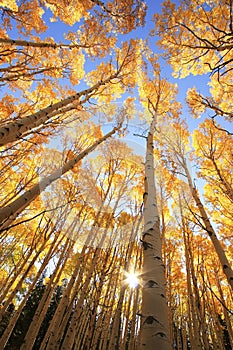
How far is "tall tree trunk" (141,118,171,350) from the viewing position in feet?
Result: 4.15

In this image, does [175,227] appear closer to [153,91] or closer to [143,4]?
[153,91]

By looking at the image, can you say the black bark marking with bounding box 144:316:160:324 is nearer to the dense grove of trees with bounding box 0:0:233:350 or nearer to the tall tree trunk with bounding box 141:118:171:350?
the tall tree trunk with bounding box 141:118:171:350

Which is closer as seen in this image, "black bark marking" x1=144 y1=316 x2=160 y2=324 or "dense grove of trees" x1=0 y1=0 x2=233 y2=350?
"black bark marking" x1=144 y1=316 x2=160 y2=324

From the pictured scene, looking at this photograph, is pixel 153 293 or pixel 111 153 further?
pixel 111 153

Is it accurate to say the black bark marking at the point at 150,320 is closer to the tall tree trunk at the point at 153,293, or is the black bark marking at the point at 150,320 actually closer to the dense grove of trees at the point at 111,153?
the tall tree trunk at the point at 153,293

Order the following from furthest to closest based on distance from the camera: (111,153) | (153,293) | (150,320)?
(111,153)
(153,293)
(150,320)

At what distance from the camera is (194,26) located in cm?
580

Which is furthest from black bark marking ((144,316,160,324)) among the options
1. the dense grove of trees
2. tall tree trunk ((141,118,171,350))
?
the dense grove of trees

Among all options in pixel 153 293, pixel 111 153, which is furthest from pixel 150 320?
pixel 111 153

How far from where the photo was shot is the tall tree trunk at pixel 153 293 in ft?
4.15

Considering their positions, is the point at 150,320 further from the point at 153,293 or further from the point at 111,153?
the point at 111,153

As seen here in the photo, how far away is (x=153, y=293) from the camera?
1.51m

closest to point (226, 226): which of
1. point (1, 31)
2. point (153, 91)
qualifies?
point (153, 91)

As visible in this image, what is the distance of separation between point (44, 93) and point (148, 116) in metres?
4.15
